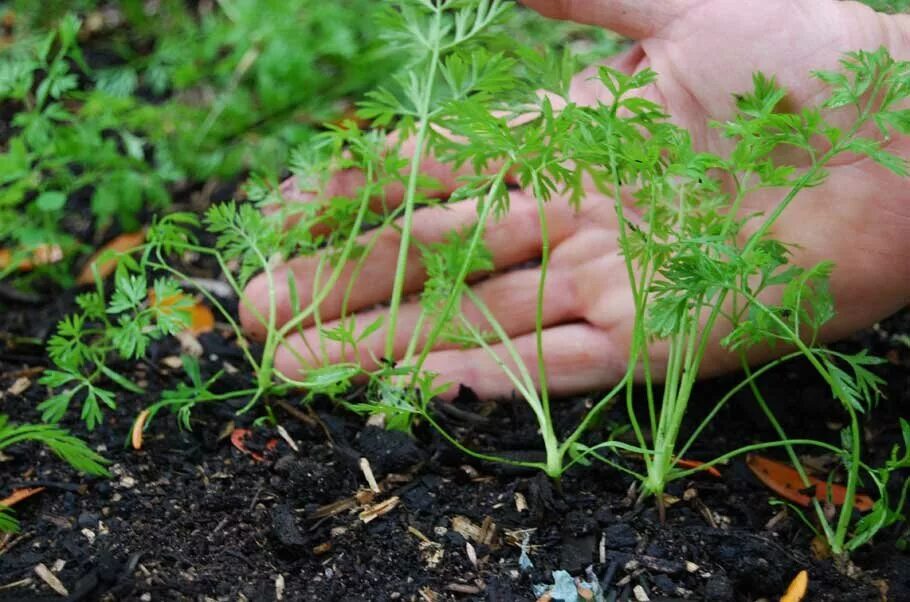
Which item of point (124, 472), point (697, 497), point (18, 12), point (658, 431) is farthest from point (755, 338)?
point (18, 12)

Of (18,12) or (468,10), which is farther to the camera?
(18,12)

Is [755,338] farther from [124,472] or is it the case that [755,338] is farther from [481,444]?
[124,472]

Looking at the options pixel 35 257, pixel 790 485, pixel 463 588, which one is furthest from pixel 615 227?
pixel 35 257

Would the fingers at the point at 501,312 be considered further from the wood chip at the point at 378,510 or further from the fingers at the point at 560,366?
the wood chip at the point at 378,510

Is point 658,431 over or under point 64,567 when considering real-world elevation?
over

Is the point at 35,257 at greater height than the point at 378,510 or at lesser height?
greater

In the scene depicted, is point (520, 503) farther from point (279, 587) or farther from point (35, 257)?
point (35, 257)

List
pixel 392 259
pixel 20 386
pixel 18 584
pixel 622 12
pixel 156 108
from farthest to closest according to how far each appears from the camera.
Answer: pixel 156 108, pixel 392 259, pixel 20 386, pixel 622 12, pixel 18 584

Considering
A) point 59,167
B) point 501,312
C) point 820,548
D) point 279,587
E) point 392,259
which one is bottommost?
point 820,548
